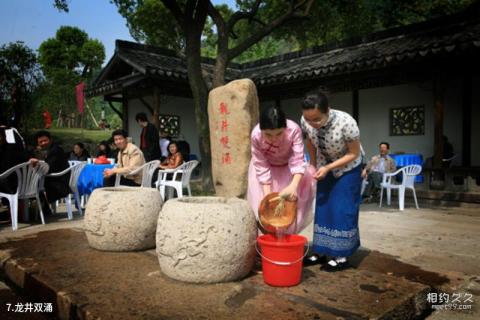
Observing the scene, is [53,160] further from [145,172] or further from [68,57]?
[68,57]

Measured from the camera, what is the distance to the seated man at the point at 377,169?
313 inches

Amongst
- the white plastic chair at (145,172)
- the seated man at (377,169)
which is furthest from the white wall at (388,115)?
the white plastic chair at (145,172)

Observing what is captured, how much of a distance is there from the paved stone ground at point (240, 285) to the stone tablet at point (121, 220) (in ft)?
0.40

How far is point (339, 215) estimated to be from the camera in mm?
3021

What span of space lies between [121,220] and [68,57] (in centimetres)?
2577

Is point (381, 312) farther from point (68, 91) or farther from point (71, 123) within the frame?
point (71, 123)

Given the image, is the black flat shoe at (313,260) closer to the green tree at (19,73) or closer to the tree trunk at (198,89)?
the tree trunk at (198,89)

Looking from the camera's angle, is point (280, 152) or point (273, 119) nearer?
point (273, 119)

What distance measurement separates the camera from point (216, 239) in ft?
8.49

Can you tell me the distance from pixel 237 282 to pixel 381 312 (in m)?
1.01

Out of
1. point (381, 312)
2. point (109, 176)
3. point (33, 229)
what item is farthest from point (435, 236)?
point (33, 229)

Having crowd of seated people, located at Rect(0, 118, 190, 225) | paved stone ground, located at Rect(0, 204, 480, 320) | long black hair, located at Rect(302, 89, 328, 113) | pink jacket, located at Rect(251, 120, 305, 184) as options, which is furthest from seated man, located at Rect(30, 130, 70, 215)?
long black hair, located at Rect(302, 89, 328, 113)

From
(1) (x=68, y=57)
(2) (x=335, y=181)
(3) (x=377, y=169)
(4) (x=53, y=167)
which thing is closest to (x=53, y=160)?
(4) (x=53, y=167)

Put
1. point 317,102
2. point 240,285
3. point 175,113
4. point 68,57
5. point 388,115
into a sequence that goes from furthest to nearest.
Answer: point 68,57 → point 175,113 → point 388,115 → point 317,102 → point 240,285
